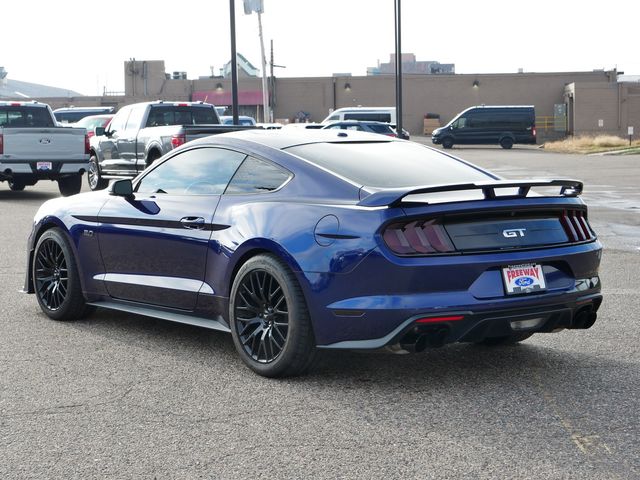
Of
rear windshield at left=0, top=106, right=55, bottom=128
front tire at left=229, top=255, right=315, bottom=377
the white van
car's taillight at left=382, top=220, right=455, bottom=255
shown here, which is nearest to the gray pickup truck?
rear windshield at left=0, top=106, right=55, bottom=128

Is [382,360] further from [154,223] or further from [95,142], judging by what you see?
[95,142]

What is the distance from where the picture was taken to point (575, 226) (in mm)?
6602

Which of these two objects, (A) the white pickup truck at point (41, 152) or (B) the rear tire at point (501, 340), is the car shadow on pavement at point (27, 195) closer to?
(A) the white pickup truck at point (41, 152)

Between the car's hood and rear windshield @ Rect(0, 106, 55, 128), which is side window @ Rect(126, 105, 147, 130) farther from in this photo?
the car's hood

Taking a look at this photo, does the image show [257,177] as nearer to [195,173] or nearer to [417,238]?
[195,173]

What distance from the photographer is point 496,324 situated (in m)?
6.01

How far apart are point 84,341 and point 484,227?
3087 mm

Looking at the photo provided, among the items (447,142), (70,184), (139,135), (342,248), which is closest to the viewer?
(342,248)

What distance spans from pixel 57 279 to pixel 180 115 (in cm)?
1458

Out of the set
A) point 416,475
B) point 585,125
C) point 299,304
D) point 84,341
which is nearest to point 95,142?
point 84,341

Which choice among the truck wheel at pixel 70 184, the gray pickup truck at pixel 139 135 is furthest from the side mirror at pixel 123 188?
the truck wheel at pixel 70 184

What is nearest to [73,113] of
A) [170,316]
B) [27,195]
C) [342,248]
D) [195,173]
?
[27,195]

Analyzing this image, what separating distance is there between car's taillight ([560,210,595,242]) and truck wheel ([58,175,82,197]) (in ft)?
55.6

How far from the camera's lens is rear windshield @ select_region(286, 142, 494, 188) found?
6.63 meters
